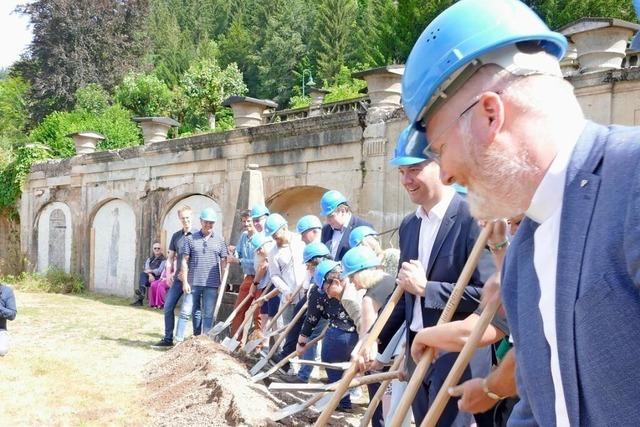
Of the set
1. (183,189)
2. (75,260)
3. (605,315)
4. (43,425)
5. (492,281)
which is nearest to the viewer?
(605,315)

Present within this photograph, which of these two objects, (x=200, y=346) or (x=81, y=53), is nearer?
(x=200, y=346)

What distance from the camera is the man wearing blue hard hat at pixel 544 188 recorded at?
3.12ft

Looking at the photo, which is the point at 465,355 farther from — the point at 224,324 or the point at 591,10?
the point at 591,10

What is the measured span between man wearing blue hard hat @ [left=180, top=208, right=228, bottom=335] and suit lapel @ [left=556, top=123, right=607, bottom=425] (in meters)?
7.28

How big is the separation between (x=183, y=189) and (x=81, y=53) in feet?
77.5

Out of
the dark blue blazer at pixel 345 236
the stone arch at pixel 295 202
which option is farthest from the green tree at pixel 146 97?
the dark blue blazer at pixel 345 236

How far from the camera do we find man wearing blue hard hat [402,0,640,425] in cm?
95

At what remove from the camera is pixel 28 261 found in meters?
17.8

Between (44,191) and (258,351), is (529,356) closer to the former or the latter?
(258,351)

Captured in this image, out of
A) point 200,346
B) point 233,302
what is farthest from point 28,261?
point 200,346

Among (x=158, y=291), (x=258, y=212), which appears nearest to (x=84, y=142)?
(x=158, y=291)

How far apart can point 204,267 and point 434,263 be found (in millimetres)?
5546

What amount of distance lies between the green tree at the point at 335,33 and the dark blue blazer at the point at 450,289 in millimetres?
38680

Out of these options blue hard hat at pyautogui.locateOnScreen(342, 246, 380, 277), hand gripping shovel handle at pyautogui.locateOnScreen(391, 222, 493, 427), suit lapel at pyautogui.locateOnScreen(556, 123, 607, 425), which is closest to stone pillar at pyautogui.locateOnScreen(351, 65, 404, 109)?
blue hard hat at pyautogui.locateOnScreen(342, 246, 380, 277)
